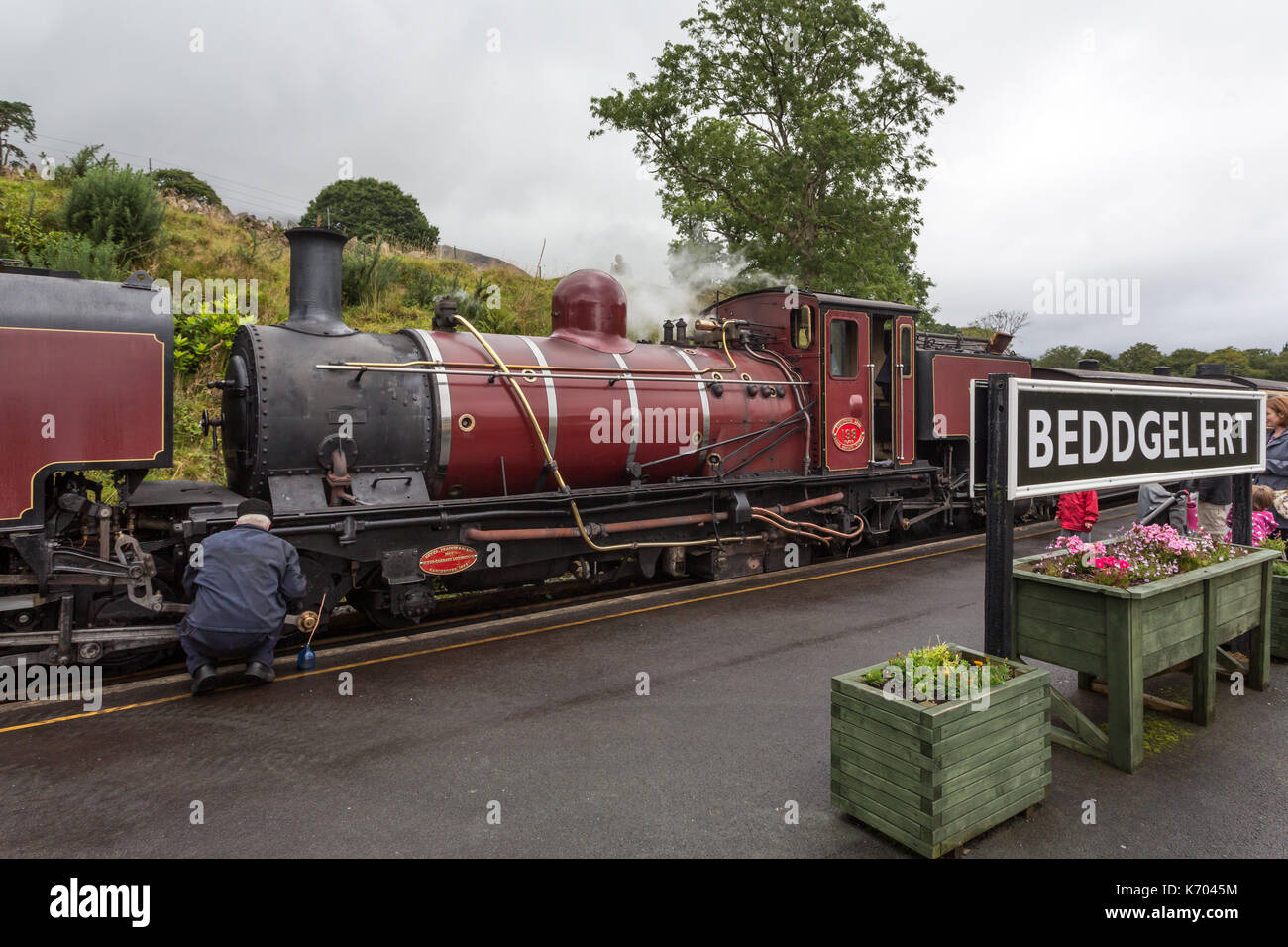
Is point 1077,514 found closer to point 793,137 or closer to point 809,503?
point 809,503

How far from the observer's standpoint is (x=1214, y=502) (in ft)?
20.7

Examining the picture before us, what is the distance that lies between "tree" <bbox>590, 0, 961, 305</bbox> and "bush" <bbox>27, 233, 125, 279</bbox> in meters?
13.2

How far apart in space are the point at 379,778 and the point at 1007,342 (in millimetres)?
13778

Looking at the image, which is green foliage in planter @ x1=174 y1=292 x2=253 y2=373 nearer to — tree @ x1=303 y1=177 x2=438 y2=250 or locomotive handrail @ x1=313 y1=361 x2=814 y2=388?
locomotive handrail @ x1=313 y1=361 x2=814 y2=388

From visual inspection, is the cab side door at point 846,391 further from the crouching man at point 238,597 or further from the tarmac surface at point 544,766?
the crouching man at point 238,597

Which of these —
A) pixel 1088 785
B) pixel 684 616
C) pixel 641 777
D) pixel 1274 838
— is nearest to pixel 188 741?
pixel 641 777

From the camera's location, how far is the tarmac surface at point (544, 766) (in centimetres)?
356

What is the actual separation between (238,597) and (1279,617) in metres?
7.84

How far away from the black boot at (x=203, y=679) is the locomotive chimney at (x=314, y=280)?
3.04 m

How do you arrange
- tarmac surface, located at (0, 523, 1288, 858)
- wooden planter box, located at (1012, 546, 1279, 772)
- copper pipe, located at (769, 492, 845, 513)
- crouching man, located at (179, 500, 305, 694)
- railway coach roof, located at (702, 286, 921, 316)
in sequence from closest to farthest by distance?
tarmac surface, located at (0, 523, 1288, 858), wooden planter box, located at (1012, 546, 1279, 772), crouching man, located at (179, 500, 305, 694), copper pipe, located at (769, 492, 845, 513), railway coach roof, located at (702, 286, 921, 316)

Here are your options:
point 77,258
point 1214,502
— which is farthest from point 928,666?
point 77,258

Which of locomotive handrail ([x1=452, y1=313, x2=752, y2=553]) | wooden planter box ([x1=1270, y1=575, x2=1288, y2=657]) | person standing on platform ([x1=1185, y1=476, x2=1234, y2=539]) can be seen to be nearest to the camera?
wooden planter box ([x1=1270, y1=575, x2=1288, y2=657])

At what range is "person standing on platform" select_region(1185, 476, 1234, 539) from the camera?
6184 millimetres

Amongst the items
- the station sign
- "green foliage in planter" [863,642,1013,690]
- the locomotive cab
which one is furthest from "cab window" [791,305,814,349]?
"green foliage in planter" [863,642,1013,690]
